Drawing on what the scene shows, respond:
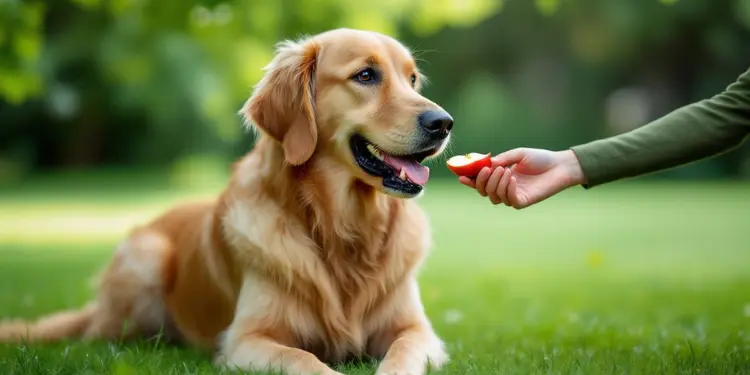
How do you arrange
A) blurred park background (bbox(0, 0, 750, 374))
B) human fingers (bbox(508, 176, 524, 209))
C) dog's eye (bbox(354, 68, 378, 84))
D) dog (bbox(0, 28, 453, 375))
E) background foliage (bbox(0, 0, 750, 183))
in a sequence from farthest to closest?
background foliage (bbox(0, 0, 750, 183)), blurred park background (bbox(0, 0, 750, 374)), dog's eye (bbox(354, 68, 378, 84)), dog (bbox(0, 28, 453, 375)), human fingers (bbox(508, 176, 524, 209))

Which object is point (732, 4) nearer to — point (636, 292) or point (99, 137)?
point (99, 137)

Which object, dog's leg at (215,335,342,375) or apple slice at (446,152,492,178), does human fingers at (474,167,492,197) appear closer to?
apple slice at (446,152,492,178)

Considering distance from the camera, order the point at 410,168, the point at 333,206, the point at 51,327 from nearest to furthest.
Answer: the point at 410,168
the point at 333,206
the point at 51,327

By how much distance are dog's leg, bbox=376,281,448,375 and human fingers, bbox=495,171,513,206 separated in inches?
28.4

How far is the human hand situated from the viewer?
3664mm

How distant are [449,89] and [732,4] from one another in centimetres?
937

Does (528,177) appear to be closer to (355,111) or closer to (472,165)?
(472,165)

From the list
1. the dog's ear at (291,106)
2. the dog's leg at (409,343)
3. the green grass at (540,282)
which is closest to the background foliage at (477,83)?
the green grass at (540,282)

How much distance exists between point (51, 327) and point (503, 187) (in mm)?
2759

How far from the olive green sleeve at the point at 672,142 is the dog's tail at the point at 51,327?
9.69 ft

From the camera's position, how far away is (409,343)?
3748 mm

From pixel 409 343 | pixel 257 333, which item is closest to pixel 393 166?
pixel 409 343

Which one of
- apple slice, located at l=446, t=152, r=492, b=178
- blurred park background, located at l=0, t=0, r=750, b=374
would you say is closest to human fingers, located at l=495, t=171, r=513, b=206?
apple slice, located at l=446, t=152, r=492, b=178

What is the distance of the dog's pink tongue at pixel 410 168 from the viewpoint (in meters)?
3.83
